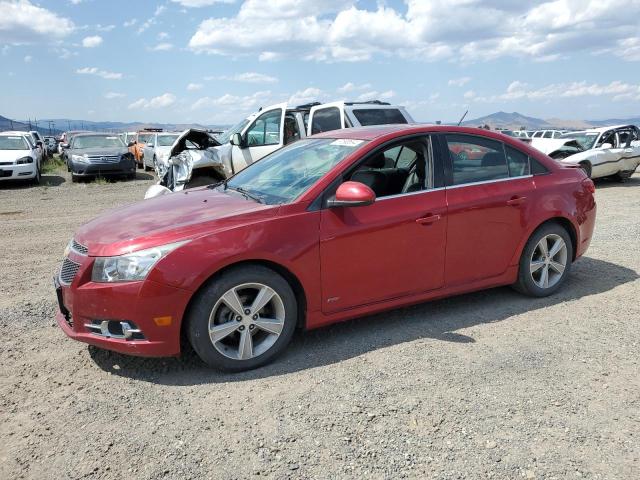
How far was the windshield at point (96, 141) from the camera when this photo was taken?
17.6 meters

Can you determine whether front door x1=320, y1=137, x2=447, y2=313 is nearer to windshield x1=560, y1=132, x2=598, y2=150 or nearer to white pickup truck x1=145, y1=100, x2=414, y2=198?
white pickup truck x1=145, y1=100, x2=414, y2=198

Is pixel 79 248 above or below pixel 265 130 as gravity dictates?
below

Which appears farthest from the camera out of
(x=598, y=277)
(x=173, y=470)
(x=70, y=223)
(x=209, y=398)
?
(x=70, y=223)

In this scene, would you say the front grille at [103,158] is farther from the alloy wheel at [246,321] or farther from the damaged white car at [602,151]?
the alloy wheel at [246,321]

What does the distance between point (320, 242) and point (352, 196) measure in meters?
0.38

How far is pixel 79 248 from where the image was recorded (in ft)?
11.8

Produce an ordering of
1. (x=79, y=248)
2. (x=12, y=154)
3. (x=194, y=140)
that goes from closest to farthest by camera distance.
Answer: (x=79, y=248), (x=194, y=140), (x=12, y=154)

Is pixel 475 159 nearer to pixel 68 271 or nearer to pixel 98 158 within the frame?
pixel 68 271

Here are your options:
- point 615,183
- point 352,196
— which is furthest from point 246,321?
point 615,183

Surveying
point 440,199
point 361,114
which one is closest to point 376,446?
point 440,199

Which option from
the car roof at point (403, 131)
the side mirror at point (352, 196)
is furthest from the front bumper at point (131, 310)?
the car roof at point (403, 131)

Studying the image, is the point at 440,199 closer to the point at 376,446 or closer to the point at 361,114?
the point at 376,446

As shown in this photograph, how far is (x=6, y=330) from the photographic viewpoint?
4.29 metres

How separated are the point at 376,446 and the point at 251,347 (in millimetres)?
1148
